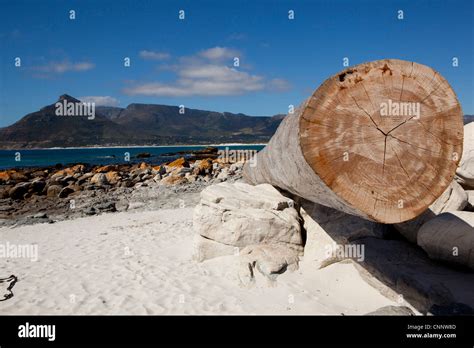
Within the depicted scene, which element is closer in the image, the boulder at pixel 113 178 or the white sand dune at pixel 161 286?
the white sand dune at pixel 161 286

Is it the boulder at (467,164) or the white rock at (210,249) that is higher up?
the boulder at (467,164)

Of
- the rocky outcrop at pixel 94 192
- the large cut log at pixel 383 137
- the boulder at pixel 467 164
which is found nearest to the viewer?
the large cut log at pixel 383 137

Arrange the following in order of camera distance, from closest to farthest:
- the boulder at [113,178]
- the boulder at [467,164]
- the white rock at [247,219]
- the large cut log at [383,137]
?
the large cut log at [383,137]
the boulder at [467,164]
the white rock at [247,219]
the boulder at [113,178]

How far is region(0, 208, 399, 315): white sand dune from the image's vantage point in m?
4.39

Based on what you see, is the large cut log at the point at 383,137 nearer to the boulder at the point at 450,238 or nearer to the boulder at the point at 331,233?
the boulder at the point at 450,238

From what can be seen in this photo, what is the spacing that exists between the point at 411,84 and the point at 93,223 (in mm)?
9969

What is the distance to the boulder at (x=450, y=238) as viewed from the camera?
14.2ft

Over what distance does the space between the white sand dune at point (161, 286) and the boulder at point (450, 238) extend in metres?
0.97

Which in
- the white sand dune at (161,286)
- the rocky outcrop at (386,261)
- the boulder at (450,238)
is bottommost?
the white sand dune at (161,286)

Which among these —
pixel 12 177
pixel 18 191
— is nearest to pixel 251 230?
pixel 18 191

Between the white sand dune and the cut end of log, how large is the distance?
1736 mm

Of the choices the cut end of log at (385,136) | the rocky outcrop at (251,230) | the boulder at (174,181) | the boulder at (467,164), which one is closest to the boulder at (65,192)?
the boulder at (174,181)
